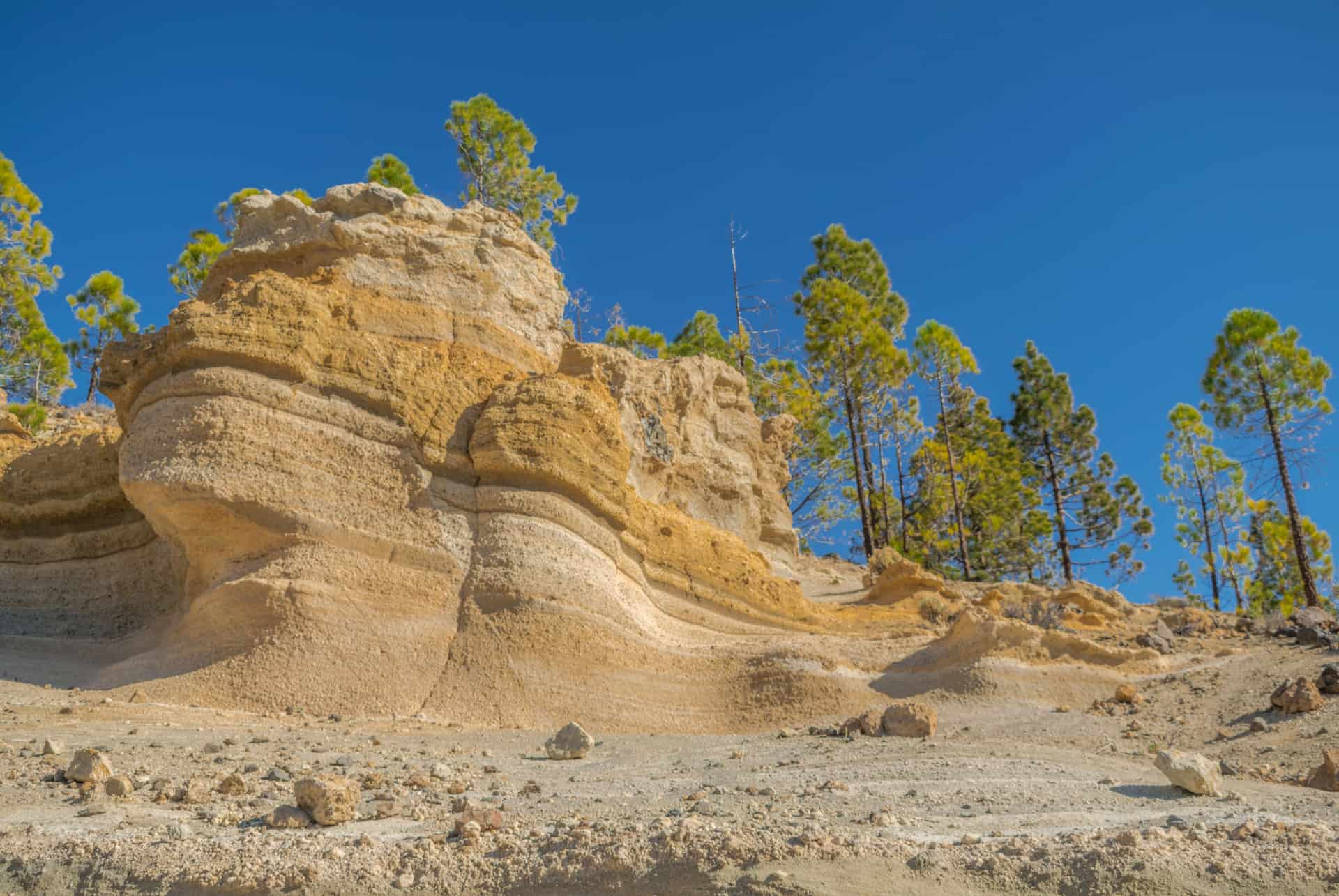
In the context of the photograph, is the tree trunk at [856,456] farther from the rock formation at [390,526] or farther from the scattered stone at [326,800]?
the scattered stone at [326,800]

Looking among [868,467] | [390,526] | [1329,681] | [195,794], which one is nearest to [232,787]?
[195,794]

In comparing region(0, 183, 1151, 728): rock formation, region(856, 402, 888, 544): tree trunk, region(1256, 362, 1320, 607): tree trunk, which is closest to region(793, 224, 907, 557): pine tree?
region(856, 402, 888, 544): tree trunk

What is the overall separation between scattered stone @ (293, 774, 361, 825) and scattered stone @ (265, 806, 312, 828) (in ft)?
0.15

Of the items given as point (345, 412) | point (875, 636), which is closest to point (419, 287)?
point (345, 412)

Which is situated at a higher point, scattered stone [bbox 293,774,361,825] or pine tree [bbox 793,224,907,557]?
pine tree [bbox 793,224,907,557]

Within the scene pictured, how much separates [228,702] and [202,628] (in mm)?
1103

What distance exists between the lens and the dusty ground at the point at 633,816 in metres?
5.06

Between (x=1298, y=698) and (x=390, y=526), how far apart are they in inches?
372

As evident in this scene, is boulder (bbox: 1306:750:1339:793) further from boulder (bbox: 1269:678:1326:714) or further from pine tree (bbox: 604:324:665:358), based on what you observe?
pine tree (bbox: 604:324:665:358)

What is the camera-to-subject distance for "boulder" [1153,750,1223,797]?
6.89 m

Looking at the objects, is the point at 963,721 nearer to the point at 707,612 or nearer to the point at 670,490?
the point at 707,612

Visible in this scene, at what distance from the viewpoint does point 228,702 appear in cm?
893

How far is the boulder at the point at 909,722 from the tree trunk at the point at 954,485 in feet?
64.0

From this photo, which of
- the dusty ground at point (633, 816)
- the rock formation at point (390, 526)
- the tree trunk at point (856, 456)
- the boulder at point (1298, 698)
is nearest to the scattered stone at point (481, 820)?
the dusty ground at point (633, 816)
